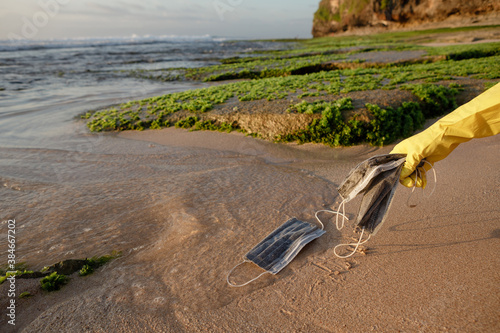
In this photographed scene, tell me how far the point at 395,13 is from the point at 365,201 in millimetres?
66657

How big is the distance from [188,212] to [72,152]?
465 centimetres

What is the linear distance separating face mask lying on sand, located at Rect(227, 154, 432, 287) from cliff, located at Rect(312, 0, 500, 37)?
160ft

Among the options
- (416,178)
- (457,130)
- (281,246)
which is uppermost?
(457,130)

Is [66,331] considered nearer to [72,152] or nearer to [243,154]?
[243,154]

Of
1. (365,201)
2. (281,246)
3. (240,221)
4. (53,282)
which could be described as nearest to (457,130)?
(365,201)

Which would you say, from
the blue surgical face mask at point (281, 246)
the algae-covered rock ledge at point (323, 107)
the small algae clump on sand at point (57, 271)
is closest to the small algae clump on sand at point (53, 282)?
the small algae clump on sand at point (57, 271)

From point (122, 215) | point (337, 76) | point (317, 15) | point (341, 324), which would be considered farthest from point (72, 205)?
point (317, 15)

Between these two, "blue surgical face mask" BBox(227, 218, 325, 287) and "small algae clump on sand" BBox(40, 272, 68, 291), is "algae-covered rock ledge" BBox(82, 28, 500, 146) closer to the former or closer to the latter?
"blue surgical face mask" BBox(227, 218, 325, 287)

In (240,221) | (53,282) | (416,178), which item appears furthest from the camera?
(240,221)

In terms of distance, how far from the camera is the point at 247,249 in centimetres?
372

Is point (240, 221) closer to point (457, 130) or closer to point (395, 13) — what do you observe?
point (457, 130)

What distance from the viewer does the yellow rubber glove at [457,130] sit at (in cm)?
248

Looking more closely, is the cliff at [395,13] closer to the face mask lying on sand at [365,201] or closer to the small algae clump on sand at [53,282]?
the face mask lying on sand at [365,201]

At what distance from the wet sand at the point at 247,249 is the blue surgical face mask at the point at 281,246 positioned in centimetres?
9
